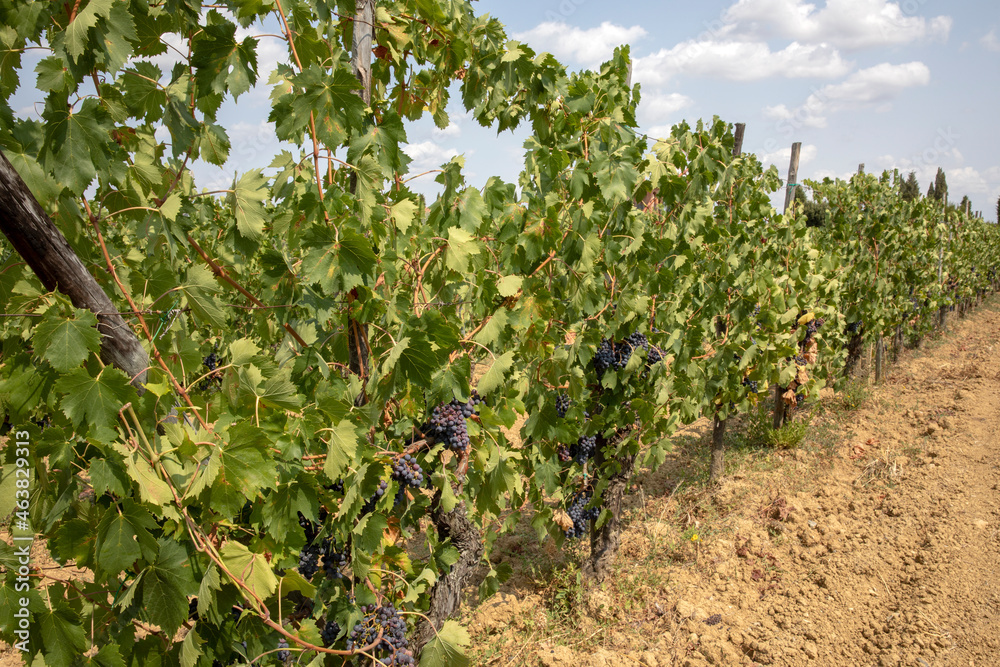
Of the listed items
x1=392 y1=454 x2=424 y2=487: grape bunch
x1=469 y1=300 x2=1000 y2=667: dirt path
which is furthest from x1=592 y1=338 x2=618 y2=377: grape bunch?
x1=392 y1=454 x2=424 y2=487: grape bunch

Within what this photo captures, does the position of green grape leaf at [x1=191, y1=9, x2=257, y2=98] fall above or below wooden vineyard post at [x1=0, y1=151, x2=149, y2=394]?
above

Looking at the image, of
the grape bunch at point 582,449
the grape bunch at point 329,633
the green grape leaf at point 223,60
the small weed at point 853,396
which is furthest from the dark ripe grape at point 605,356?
the small weed at point 853,396

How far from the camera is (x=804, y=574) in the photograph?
179 inches

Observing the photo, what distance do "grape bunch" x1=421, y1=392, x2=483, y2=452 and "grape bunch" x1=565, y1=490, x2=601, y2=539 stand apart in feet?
7.77

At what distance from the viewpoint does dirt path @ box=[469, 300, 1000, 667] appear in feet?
12.3

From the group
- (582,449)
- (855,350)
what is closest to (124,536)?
(582,449)

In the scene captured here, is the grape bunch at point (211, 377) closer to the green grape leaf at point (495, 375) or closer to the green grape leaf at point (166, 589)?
the green grape leaf at point (166, 589)

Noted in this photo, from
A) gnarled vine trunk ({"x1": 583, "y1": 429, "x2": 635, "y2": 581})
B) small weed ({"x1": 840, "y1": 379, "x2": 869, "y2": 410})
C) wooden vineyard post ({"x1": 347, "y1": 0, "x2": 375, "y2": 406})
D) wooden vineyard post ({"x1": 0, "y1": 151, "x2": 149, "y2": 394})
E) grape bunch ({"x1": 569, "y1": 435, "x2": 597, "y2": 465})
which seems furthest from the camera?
small weed ({"x1": 840, "y1": 379, "x2": 869, "y2": 410})

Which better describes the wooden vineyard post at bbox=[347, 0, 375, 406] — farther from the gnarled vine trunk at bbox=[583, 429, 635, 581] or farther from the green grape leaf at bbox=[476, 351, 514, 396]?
the gnarled vine trunk at bbox=[583, 429, 635, 581]

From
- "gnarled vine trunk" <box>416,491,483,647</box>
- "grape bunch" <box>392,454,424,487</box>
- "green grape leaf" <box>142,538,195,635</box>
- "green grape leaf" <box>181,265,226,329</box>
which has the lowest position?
"gnarled vine trunk" <box>416,491,483,647</box>

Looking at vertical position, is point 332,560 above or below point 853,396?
below

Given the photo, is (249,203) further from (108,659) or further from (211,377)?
(211,377)

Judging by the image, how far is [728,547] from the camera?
4961 millimetres

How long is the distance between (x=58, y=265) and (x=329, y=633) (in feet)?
5.65
